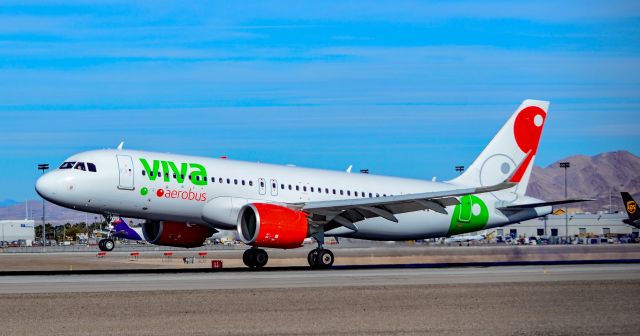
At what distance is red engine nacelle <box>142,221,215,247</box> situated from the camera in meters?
48.8

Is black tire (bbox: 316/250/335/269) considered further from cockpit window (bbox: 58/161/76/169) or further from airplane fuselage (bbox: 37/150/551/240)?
cockpit window (bbox: 58/161/76/169)

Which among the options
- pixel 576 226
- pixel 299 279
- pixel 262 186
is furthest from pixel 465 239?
pixel 299 279

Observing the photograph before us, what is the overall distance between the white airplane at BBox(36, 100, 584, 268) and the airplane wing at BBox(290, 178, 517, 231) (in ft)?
0.15

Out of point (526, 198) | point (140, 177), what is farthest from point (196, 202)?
point (526, 198)

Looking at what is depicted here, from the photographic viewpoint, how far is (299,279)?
3769cm

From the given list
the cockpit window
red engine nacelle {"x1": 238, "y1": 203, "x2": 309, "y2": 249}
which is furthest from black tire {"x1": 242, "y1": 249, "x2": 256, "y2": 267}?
the cockpit window

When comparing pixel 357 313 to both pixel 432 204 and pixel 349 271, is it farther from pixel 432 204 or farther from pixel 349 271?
pixel 432 204

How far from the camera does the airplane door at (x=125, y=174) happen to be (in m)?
44.2

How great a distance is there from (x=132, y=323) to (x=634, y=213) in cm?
7861

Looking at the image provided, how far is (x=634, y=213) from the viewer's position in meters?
94.9

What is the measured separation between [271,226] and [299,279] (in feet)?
20.7

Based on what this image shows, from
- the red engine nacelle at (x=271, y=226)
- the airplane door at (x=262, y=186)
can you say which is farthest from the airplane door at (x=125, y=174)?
the airplane door at (x=262, y=186)

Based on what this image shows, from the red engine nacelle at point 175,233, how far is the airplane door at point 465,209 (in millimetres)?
13089

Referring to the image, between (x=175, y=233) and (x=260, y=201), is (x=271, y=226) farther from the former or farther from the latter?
(x=175, y=233)
